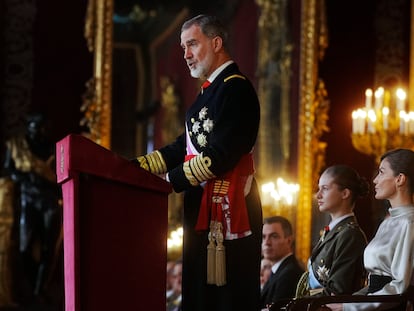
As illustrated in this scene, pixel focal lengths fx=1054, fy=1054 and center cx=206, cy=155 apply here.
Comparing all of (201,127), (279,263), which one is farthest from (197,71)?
(279,263)

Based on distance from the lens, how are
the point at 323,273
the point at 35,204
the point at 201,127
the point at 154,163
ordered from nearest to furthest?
the point at 201,127 → the point at 154,163 → the point at 323,273 → the point at 35,204

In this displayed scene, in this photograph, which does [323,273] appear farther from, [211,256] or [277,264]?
[277,264]

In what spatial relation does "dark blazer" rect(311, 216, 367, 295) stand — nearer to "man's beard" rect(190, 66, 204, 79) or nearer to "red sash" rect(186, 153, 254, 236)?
"red sash" rect(186, 153, 254, 236)

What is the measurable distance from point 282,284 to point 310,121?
328 centimetres

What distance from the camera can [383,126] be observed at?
274 inches

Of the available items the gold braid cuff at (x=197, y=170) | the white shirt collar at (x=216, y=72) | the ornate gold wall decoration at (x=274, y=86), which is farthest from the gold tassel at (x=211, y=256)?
the ornate gold wall decoration at (x=274, y=86)

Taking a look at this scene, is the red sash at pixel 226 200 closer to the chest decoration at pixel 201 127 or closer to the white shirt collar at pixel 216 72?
the chest decoration at pixel 201 127

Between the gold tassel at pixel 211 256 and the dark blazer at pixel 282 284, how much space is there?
3.90 ft

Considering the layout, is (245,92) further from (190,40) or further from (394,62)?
(394,62)

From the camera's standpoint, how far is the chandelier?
6941mm

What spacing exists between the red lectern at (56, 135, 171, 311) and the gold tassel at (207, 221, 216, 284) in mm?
259

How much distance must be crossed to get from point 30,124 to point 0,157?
1.64ft

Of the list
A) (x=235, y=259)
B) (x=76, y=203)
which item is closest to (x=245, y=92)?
(x=235, y=259)

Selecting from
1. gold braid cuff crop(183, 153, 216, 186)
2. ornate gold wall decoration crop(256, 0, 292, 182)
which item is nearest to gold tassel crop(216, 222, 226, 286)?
gold braid cuff crop(183, 153, 216, 186)
